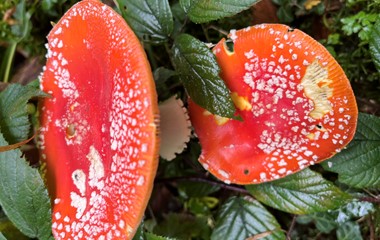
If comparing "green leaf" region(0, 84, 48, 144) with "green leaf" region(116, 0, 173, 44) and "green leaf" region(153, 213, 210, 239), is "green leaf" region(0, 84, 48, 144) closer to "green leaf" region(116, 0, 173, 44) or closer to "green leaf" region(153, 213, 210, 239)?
"green leaf" region(116, 0, 173, 44)

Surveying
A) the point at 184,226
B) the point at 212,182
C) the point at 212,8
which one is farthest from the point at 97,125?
the point at 184,226

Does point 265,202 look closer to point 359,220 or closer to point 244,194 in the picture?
point 244,194

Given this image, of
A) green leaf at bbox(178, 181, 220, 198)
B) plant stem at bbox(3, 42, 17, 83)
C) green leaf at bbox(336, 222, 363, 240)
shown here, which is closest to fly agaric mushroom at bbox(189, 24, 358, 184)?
green leaf at bbox(178, 181, 220, 198)

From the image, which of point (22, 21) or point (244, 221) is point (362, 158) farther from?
point (22, 21)

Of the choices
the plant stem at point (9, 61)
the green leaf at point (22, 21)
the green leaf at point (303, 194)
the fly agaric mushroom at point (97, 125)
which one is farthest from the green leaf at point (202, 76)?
the plant stem at point (9, 61)

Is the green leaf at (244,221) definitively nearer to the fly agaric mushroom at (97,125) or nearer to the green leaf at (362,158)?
the green leaf at (362,158)

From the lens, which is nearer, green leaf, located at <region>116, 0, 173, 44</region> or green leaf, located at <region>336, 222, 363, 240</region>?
green leaf, located at <region>116, 0, 173, 44</region>

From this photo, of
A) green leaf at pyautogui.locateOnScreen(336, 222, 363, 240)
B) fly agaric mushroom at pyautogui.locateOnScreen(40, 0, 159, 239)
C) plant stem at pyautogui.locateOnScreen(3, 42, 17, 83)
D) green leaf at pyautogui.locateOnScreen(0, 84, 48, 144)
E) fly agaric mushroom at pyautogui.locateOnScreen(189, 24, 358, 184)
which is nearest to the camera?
fly agaric mushroom at pyautogui.locateOnScreen(40, 0, 159, 239)

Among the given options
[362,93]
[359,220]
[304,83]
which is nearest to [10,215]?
[304,83]
